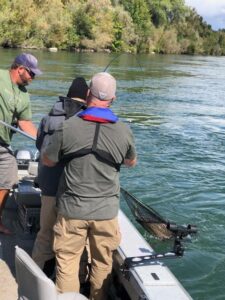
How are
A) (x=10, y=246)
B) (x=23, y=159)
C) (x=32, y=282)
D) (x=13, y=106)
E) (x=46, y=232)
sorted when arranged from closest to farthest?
(x=32, y=282)
(x=46, y=232)
(x=13, y=106)
(x=10, y=246)
(x=23, y=159)

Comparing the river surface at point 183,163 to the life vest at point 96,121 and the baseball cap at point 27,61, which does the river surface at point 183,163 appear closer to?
the baseball cap at point 27,61

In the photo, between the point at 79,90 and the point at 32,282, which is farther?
the point at 79,90

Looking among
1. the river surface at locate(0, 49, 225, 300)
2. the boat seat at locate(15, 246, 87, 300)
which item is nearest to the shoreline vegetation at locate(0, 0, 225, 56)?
the river surface at locate(0, 49, 225, 300)

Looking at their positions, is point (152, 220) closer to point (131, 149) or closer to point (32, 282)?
point (131, 149)

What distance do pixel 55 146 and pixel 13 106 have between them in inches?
47.1

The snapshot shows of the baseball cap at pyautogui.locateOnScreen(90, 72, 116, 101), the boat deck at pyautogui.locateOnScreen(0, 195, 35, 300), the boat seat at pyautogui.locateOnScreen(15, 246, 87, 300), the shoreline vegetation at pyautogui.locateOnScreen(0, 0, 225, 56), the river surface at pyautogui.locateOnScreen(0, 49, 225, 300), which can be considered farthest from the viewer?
the shoreline vegetation at pyautogui.locateOnScreen(0, 0, 225, 56)

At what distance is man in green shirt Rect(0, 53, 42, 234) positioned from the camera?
3.98m

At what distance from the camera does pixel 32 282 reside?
2396 mm

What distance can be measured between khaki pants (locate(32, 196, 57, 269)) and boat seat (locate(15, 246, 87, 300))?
90 centimetres

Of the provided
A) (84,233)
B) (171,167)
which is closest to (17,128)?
(84,233)

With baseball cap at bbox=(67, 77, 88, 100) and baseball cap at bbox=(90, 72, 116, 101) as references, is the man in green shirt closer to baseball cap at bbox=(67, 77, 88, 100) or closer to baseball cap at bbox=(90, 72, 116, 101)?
baseball cap at bbox=(67, 77, 88, 100)

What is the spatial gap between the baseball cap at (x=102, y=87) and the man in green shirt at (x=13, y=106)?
1.14 metres

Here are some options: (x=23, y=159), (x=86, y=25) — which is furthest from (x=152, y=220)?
(x=86, y=25)

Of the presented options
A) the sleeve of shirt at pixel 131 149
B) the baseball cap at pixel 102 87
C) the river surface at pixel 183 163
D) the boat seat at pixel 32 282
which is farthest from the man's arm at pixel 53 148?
the river surface at pixel 183 163
